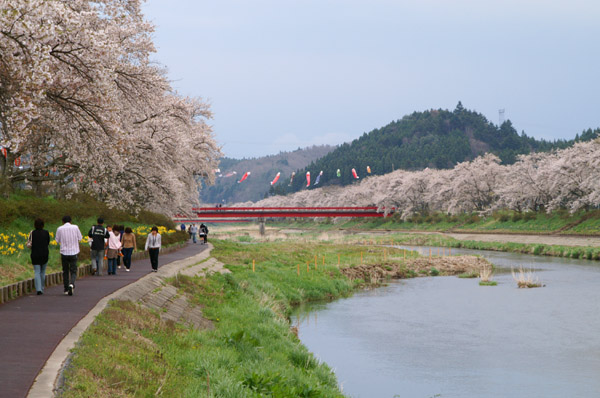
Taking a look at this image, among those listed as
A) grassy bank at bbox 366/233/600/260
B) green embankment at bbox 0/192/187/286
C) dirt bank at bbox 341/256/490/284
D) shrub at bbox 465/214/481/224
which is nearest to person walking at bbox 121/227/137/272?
green embankment at bbox 0/192/187/286

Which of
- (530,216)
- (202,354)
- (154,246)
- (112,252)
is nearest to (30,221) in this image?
(112,252)

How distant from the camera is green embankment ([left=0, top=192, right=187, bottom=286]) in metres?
18.9

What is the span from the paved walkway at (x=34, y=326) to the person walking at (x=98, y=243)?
2.70 metres

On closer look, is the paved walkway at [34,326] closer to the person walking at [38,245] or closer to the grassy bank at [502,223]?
the person walking at [38,245]

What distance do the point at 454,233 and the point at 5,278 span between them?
79.9 m

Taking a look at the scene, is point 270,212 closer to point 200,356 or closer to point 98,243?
point 98,243

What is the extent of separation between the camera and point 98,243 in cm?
2131

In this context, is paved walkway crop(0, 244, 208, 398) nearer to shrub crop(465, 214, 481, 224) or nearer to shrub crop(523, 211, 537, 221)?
shrub crop(523, 211, 537, 221)

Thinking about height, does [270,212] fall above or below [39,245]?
below

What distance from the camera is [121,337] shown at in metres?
11.0

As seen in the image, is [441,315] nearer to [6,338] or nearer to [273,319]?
[273,319]

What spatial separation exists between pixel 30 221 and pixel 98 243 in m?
6.10

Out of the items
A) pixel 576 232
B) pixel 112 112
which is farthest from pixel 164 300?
pixel 576 232

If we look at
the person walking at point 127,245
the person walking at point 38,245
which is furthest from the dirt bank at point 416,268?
the person walking at point 38,245
